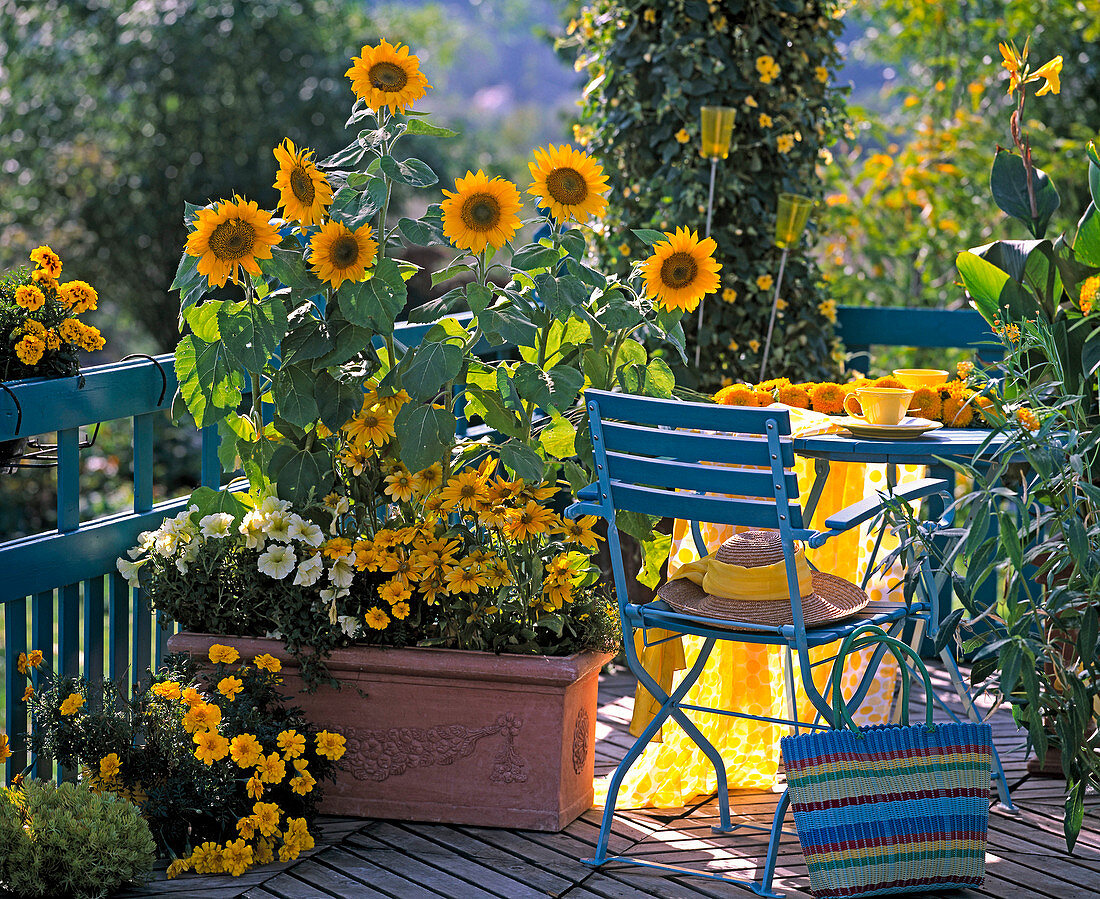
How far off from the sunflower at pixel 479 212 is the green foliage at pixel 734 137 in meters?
1.43

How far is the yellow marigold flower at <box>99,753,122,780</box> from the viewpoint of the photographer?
7.43 ft

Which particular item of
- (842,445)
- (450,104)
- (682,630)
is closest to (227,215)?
(682,630)

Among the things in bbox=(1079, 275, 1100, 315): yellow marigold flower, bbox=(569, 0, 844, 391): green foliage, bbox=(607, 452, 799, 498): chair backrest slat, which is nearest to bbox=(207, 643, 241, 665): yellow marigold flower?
bbox=(607, 452, 799, 498): chair backrest slat

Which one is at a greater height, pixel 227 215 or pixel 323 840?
pixel 227 215

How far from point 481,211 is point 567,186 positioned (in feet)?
0.59

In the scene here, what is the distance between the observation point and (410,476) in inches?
97.4

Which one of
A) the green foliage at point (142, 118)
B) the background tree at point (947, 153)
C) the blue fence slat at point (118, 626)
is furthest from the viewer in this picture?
the green foliage at point (142, 118)

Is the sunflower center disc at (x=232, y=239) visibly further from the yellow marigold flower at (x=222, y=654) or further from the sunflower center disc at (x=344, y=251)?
the yellow marigold flower at (x=222, y=654)

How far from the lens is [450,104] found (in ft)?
69.1

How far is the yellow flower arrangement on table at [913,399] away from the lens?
2.79 m

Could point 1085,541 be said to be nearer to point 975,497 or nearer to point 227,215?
point 975,497

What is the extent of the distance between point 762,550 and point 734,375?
60.7 inches

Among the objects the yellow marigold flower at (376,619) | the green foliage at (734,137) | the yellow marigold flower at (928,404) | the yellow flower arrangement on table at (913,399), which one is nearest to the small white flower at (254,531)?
the yellow marigold flower at (376,619)

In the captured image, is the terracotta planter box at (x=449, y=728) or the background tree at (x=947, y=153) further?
the background tree at (x=947, y=153)
